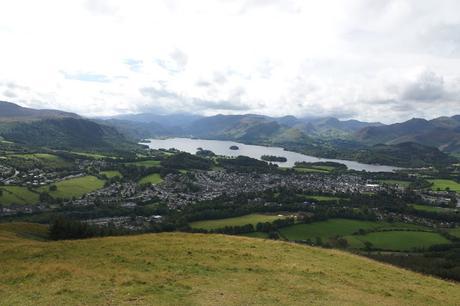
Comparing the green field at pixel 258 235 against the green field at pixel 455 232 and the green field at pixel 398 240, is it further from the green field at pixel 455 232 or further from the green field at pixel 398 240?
the green field at pixel 455 232

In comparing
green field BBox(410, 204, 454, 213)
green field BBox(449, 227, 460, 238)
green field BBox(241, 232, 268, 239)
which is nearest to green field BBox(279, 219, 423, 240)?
green field BBox(241, 232, 268, 239)

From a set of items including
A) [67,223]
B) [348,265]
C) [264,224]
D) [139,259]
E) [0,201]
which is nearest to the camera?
[139,259]

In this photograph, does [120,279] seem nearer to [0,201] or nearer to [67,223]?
[67,223]

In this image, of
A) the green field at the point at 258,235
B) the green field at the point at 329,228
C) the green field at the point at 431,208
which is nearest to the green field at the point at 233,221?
the green field at the point at 258,235

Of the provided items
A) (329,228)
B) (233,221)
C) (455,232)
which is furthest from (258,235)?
(455,232)

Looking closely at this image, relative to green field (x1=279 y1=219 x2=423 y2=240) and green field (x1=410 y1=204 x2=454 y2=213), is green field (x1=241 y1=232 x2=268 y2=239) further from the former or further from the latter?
green field (x1=410 y1=204 x2=454 y2=213)

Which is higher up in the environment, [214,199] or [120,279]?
[120,279]

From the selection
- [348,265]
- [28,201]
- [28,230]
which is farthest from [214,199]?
[348,265]
